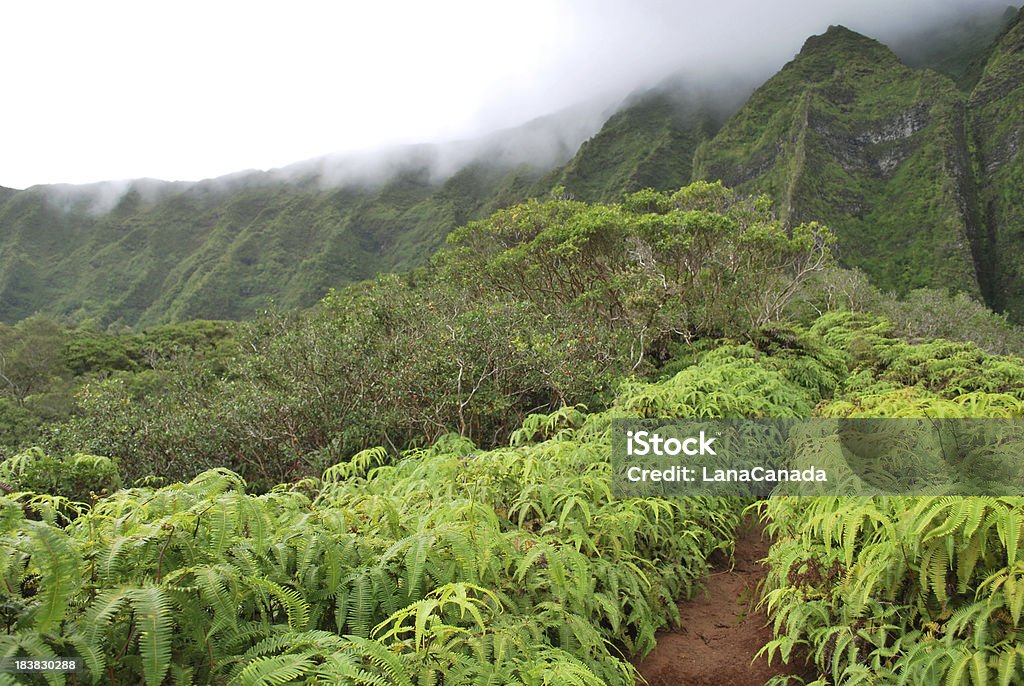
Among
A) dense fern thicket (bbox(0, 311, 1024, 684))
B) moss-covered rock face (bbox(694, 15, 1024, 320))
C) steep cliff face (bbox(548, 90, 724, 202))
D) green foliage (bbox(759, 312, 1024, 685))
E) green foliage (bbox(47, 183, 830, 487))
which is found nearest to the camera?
dense fern thicket (bbox(0, 311, 1024, 684))

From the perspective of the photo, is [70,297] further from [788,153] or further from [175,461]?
[788,153]

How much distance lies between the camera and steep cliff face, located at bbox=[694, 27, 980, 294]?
7288 centimetres

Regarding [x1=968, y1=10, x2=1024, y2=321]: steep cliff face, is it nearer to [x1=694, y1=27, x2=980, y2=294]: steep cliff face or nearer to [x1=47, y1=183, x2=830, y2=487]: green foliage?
[x1=694, y1=27, x2=980, y2=294]: steep cliff face

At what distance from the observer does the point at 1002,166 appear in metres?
83.1

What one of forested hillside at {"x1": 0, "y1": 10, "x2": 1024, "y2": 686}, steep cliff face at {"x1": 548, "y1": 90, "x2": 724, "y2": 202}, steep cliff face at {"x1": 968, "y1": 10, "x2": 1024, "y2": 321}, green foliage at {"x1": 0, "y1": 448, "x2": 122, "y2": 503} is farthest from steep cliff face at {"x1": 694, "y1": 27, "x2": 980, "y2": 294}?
green foliage at {"x1": 0, "y1": 448, "x2": 122, "y2": 503}

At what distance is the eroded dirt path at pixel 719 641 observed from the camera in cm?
325

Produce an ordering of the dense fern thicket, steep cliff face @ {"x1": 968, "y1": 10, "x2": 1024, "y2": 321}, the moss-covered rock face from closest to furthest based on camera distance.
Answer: the dense fern thicket → the moss-covered rock face → steep cliff face @ {"x1": 968, "y1": 10, "x2": 1024, "y2": 321}

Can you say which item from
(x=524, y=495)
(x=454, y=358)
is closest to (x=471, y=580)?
(x=524, y=495)

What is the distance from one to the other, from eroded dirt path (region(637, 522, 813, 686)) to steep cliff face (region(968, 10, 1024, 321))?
295 feet

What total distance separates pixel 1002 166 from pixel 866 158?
19.2 meters

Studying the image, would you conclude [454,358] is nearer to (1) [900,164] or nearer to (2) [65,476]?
(2) [65,476]

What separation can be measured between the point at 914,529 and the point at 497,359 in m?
6.88

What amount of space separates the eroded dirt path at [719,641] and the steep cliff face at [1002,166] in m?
90.0

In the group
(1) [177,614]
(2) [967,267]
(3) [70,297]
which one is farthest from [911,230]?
(3) [70,297]
